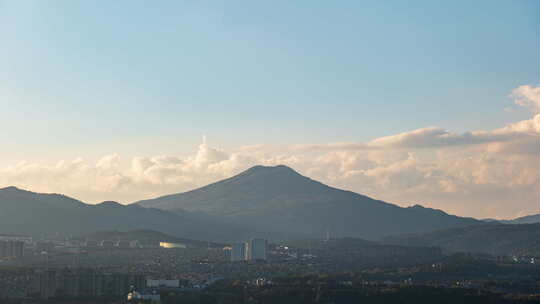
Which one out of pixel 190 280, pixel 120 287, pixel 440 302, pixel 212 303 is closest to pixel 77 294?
pixel 120 287

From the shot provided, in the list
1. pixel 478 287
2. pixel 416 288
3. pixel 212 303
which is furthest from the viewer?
pixel 478 287

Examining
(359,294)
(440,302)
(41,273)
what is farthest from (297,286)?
(41,273)

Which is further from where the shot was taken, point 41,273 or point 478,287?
point 478,287

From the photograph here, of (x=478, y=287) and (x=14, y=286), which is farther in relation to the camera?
(x=478, y=287)

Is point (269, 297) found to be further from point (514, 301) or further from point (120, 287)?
point (514, 301)

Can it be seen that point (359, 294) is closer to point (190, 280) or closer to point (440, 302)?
point (440, 302)

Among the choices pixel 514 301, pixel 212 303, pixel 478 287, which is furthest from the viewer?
pixel 478 287

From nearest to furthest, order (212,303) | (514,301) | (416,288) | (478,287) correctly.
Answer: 1. (212,303)
2. (514,301)
3. (416,288)
4. (478,287)

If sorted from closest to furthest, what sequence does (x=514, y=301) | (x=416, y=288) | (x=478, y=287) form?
(x=514, y=301) < (x=416, y=288) < (x=478, y=287)
